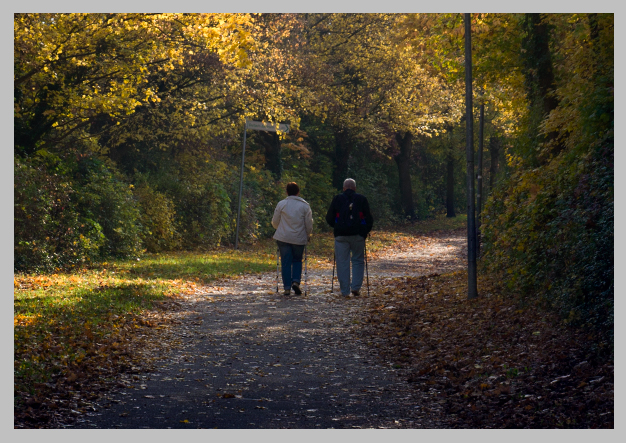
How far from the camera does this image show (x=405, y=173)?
40375 mm

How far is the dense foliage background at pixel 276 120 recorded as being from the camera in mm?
8281

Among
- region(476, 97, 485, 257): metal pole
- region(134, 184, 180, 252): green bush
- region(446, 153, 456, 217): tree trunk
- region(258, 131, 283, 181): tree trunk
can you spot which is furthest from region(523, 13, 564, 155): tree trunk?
region(446, 153, 456, 217): tree trunk

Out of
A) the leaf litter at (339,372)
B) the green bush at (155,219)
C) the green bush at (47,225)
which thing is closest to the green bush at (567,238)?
the leaf litter at (339,372)

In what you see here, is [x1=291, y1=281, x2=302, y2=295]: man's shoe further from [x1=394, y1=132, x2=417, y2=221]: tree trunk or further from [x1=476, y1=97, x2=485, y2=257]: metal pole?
[x1=394, y1=132, x2=417, y2=221]: tree trunk

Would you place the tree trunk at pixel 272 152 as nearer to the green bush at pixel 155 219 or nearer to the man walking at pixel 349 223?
the green bush at pixel 155 219

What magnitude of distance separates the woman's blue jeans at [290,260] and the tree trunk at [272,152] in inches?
679

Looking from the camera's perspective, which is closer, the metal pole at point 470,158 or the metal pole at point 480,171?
the metal pole at point 470,158

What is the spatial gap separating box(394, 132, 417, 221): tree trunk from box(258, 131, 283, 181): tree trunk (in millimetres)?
11505

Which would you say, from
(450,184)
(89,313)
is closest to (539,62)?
(89,313)

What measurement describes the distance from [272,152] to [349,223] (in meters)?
18.3

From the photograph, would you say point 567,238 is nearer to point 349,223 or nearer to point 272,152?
point 349,223

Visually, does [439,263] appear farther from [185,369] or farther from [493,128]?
[493,128]

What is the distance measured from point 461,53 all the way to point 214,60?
9910 millimetres

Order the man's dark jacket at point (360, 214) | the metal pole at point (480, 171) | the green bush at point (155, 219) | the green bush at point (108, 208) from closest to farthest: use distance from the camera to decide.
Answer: the man's dark jacket at point (360, 214) < the metal pole at point (480, 171) < the green bush at point (108, 208) < the green bush at point (155, 219)
